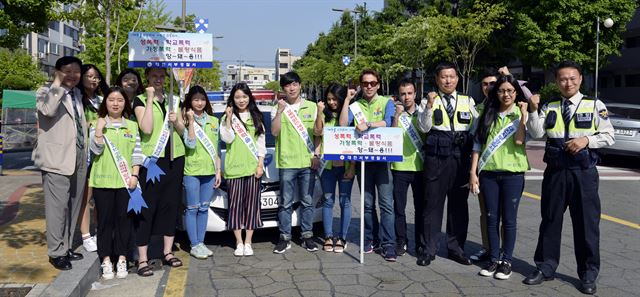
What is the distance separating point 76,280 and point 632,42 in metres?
35.7

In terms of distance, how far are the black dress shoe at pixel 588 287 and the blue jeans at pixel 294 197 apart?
2.64 meters

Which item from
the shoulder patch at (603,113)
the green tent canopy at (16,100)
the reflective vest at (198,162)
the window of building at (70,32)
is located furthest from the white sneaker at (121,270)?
the window of building at (70,32)

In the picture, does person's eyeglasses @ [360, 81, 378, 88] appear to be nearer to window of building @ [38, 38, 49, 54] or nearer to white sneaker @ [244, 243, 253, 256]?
white sneaker @ [244, 243, 253, 256]

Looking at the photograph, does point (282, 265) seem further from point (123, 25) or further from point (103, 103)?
point (123, 25)

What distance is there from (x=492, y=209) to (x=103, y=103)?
3516 mm

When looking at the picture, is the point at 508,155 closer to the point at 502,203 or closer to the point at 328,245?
the point at 502,203

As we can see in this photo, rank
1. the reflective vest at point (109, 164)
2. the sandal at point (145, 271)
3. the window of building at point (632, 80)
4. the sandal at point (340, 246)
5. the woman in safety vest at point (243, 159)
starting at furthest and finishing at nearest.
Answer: the window of building at point (632, 80) → the sandal at point (340, 246) → the woman in safety vest at point (243, 159) → the sandal at point (145, 271) → the reflective vest at point (109, 164)

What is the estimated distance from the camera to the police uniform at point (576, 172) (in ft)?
15.4

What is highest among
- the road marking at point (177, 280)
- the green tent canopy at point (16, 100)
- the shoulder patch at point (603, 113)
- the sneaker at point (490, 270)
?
the green tent canopy at point (16, 100)

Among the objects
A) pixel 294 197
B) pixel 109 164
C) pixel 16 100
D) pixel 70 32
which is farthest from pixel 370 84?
pixel 70 32

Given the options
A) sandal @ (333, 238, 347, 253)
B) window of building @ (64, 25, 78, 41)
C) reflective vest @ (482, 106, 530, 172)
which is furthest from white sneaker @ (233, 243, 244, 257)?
window of building @ (64, 25, 78, 41)

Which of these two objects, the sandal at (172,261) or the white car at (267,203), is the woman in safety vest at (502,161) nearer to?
the white car at (267,203)

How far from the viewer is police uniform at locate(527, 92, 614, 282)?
4699 millimetres

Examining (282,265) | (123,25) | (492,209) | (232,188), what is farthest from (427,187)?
(123,25)
